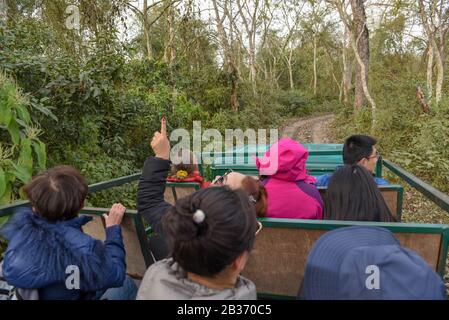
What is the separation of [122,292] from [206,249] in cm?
94

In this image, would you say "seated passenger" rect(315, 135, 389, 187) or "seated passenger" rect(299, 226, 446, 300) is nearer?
"seated passenger" rect(299, 226, 446, 300)

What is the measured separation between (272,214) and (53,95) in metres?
3.29

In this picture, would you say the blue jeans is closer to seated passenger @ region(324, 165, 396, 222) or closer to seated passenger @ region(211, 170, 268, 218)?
seated passenger @ region(211, 170, 268, 218)

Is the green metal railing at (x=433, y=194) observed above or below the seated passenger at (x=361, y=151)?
below

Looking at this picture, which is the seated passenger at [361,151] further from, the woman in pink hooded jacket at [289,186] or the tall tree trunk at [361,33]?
the tall tree trunk at [361,33]

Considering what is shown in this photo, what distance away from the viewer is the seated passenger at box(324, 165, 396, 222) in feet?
6.29

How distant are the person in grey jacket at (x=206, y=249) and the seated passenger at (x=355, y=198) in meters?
0.93

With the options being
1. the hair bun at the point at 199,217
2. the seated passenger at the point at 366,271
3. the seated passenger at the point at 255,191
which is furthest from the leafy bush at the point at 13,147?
the seated passenger at the point at 366,271

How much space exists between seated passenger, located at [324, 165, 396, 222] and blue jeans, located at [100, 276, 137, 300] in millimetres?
1175

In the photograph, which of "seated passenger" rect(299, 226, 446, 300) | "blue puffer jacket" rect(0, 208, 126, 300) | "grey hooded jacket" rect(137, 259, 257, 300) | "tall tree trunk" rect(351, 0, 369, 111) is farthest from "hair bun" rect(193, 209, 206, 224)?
"tall tree trunk" rect(351, 0, 369, 111)

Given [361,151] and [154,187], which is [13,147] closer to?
[154,187]

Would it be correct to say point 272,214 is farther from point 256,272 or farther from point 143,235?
point 143,235

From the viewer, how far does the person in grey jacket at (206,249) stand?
115 cm
